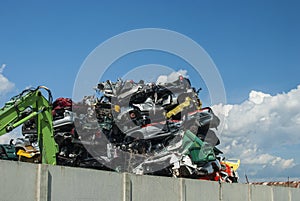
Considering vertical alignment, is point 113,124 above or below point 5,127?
above

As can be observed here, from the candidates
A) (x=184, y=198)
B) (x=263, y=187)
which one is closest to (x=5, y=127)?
(x=184, y=198)

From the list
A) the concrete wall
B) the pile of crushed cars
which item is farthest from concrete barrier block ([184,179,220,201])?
the pile of crushed cars

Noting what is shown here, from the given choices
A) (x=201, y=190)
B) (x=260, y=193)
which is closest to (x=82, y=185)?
(x=201, y=190)

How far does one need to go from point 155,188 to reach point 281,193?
8.25 m

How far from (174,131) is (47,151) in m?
4.82

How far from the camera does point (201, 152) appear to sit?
1589 centimetres

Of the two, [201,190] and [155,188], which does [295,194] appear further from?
[155,188]

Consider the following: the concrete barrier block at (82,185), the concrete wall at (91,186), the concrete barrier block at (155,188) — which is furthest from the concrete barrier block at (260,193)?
the concrete barrier block at (82,185)

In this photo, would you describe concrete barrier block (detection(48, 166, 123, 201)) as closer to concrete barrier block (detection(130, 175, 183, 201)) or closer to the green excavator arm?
concrete barrier block (detection(130, 175, 183, 201))

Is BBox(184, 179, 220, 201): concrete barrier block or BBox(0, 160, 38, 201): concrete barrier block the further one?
BBox(184, 179, 220, 201): concrete barrier block

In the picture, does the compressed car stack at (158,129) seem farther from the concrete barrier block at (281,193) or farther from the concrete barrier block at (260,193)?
the concrete barrier block at (281,193)

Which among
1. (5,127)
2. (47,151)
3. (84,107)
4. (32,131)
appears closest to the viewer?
(5,127)

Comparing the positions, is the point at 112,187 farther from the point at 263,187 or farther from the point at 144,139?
the point at 263,187

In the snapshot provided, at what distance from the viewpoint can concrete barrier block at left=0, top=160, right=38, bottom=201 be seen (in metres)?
8.23
